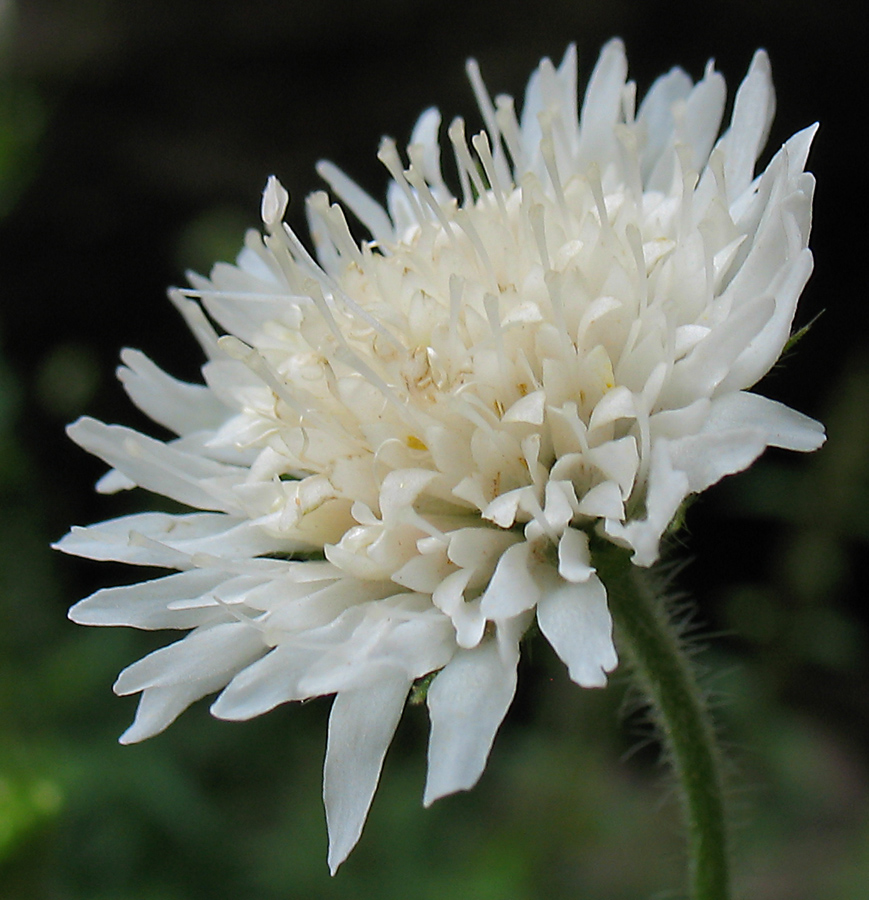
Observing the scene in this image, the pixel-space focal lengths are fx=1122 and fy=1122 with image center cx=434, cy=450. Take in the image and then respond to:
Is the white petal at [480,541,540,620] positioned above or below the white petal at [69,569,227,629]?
below

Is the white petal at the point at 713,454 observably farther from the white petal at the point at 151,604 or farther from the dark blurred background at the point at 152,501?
the dark blurred background at the point at 152,501

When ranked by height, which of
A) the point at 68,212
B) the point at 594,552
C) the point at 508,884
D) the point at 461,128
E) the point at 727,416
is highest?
the point at 68,212

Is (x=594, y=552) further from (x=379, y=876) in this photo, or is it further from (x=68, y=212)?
(x=68, y=212)

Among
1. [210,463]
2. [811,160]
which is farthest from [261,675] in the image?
[811,160]

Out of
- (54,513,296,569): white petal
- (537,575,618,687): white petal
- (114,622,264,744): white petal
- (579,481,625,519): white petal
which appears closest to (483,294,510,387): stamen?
(579,481,625,519): white petal

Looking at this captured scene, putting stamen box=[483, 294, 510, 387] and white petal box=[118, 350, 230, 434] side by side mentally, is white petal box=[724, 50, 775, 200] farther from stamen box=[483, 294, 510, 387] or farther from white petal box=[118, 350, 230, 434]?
white petal box=[118, 350, 230, 434]

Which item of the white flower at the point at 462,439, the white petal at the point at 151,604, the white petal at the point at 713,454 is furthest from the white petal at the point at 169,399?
the white petal at the point at 713,454

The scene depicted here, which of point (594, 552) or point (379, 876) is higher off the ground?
point (594, 552)
